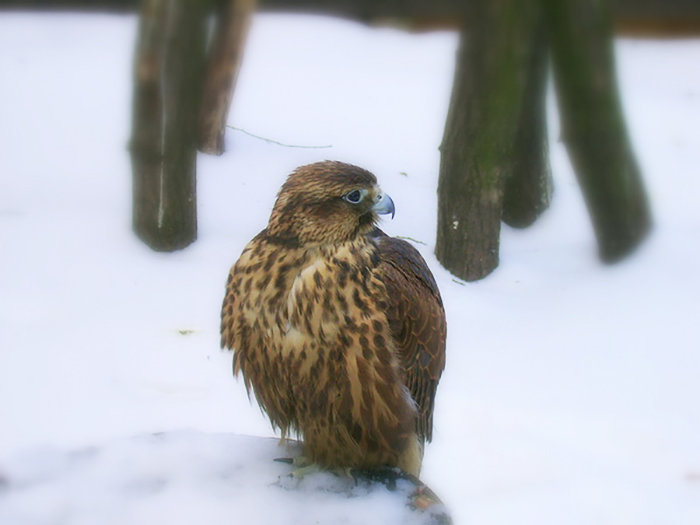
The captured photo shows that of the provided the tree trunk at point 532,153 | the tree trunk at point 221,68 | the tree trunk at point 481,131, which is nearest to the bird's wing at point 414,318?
the tree trunk at point 481,131

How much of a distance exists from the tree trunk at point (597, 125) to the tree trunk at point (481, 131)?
0.20 metres

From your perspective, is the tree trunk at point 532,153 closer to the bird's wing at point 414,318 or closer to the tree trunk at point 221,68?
the tree trunk at point 221,68

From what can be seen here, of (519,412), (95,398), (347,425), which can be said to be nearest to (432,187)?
(519,412)

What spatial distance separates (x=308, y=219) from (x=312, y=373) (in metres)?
0.35

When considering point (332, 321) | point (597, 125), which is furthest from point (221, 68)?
point (332, 321)

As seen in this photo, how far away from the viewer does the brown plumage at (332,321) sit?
2164 millimetres

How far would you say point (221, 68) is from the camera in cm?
535

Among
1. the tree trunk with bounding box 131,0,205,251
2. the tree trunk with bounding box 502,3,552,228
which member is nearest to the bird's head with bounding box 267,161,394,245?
the tree trunk with bounding box 131,0,205,251

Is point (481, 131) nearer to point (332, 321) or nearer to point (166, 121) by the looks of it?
point (166, 121)

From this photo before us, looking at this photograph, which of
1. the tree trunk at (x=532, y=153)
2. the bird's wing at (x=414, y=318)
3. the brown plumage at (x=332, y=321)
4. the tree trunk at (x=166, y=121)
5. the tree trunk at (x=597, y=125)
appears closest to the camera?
the brown plumage at (x=332, y=321)

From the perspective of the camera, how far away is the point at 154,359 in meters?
4.07

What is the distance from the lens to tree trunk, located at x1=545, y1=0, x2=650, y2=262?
14.5 ft

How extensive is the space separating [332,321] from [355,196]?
30 centimetres

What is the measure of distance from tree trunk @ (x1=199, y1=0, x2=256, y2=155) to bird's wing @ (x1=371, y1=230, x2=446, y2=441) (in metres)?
3.13
